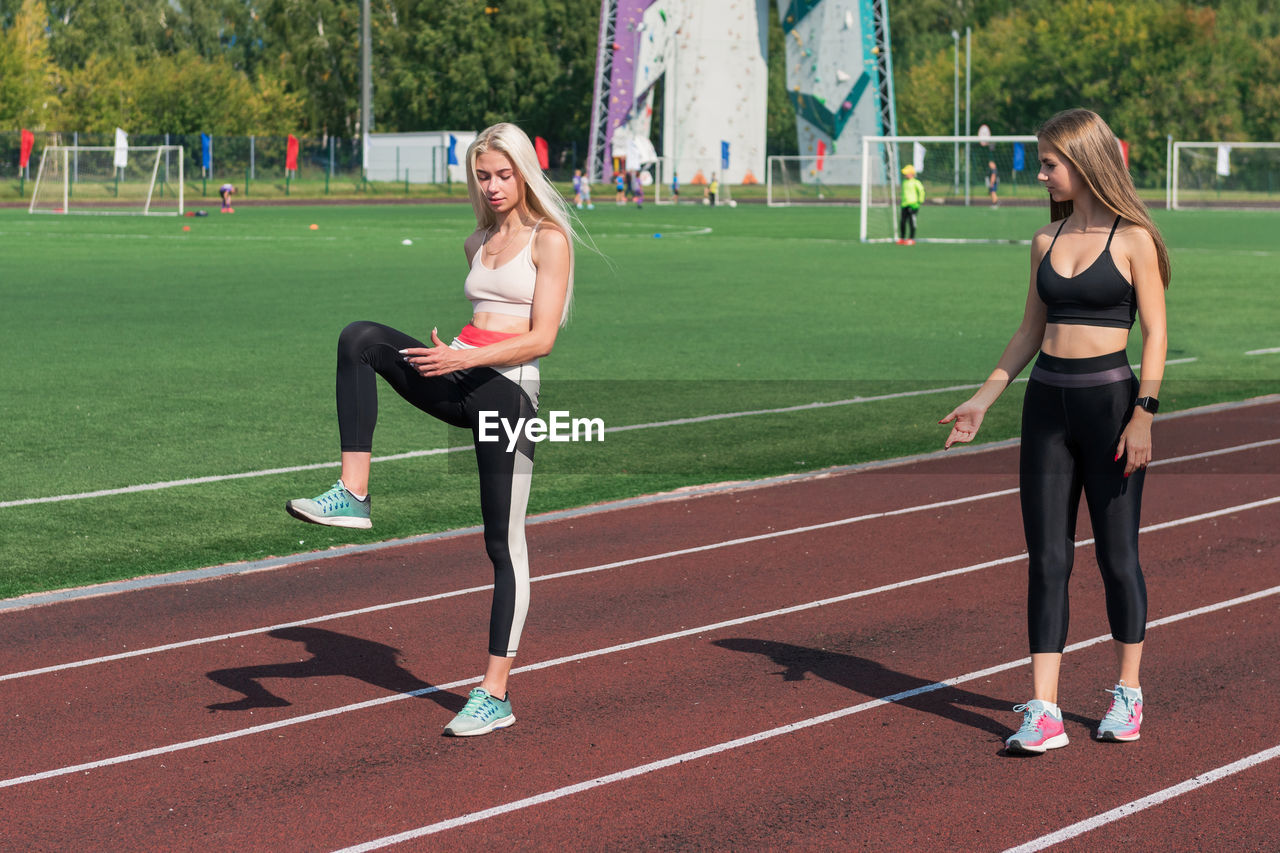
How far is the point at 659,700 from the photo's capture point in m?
6.09

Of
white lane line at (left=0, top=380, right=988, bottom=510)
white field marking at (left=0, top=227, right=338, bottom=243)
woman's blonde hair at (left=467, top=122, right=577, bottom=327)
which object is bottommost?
white lane line at (left=0, top=380, right=988, bottom=510)

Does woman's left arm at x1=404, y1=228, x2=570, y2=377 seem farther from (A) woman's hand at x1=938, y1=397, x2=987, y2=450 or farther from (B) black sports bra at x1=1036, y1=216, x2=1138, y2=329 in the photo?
(B) black sports bra at x1=1036, y1=216, x2=1138, y2=329

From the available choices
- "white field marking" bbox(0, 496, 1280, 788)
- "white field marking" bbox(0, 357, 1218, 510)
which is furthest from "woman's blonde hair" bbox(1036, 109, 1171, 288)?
"white field marking" bbox(0, 357, 1218, 510)

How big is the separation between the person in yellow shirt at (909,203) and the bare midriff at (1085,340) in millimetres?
33545

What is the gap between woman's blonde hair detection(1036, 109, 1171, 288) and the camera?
514cm

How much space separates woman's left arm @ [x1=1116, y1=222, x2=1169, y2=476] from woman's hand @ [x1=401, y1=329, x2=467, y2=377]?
2152 millimetres

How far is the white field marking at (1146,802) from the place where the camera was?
475 centimetres

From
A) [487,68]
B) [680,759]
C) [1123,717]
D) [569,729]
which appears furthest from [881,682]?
[487,68]

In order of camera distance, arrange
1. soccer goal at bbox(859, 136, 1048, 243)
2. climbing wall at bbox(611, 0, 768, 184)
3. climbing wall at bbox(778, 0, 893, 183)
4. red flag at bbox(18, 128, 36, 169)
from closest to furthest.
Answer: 1. soccer goal at bbox(859, 136, 1048, 243)
2. red flag at bbox(18, 128, 36, 169)
3. climbing wall at bbox(778, 0, 893, 183)
4. climbing wall at bbox(611, 0, 768, 184)

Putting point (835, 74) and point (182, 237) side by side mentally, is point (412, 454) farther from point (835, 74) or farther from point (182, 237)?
point (835, 74)

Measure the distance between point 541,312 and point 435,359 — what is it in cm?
41

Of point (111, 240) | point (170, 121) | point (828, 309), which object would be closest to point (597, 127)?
point (170, 121)

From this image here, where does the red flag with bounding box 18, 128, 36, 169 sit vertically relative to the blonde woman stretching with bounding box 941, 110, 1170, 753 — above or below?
above

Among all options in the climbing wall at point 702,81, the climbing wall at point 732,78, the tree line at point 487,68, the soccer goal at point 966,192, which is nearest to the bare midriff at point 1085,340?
the soccer goal at point 966,192
